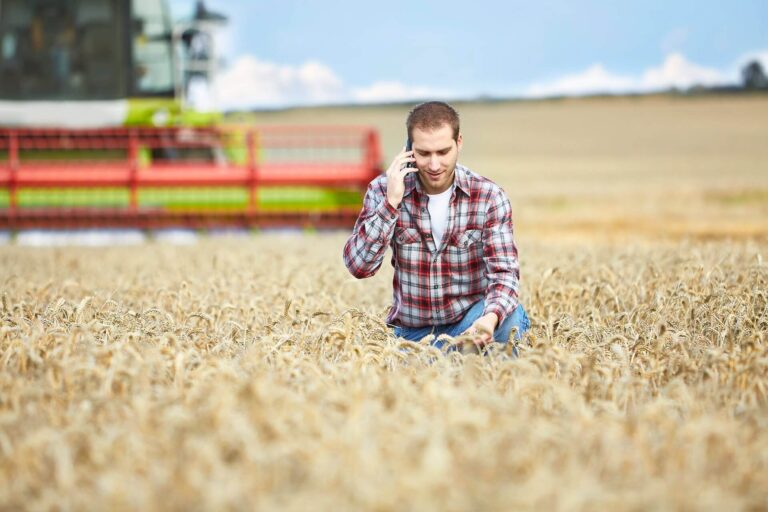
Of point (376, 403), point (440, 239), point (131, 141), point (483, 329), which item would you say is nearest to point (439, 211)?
point (440, 239)

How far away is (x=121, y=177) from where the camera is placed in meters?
12.8

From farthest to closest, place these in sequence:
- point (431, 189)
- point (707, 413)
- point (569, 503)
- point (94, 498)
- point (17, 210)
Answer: point (17, 210), point (431, 189), point (707, 413), point (94, 498), point (569, 503)

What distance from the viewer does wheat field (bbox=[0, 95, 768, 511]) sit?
2.30m

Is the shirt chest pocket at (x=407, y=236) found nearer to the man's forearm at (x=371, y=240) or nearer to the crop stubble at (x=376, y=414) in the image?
the man's forearm at (x=371, y=240)

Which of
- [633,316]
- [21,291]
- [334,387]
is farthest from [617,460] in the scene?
[21,291]

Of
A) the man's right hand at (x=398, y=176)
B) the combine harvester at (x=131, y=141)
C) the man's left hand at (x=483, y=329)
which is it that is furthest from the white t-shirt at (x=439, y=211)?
the combine harvester at (x=131, y=141)

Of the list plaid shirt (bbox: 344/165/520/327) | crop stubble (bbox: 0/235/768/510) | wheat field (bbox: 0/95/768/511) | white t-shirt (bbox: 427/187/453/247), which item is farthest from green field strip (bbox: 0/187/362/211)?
white t-shirt (bbox: 427/187/453/247)

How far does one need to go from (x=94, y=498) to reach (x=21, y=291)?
4586 millimetres

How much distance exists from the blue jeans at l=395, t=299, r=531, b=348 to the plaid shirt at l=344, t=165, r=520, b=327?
0.05m

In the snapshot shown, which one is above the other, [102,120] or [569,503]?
[102,120]

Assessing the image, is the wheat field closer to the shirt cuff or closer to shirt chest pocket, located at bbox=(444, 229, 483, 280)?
the shirt cuff

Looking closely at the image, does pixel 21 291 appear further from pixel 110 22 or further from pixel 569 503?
pixel 110 22

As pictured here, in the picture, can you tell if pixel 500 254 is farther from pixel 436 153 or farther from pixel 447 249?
pixel 436 153

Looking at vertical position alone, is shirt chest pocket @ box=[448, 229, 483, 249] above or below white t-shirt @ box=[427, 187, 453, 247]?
below
